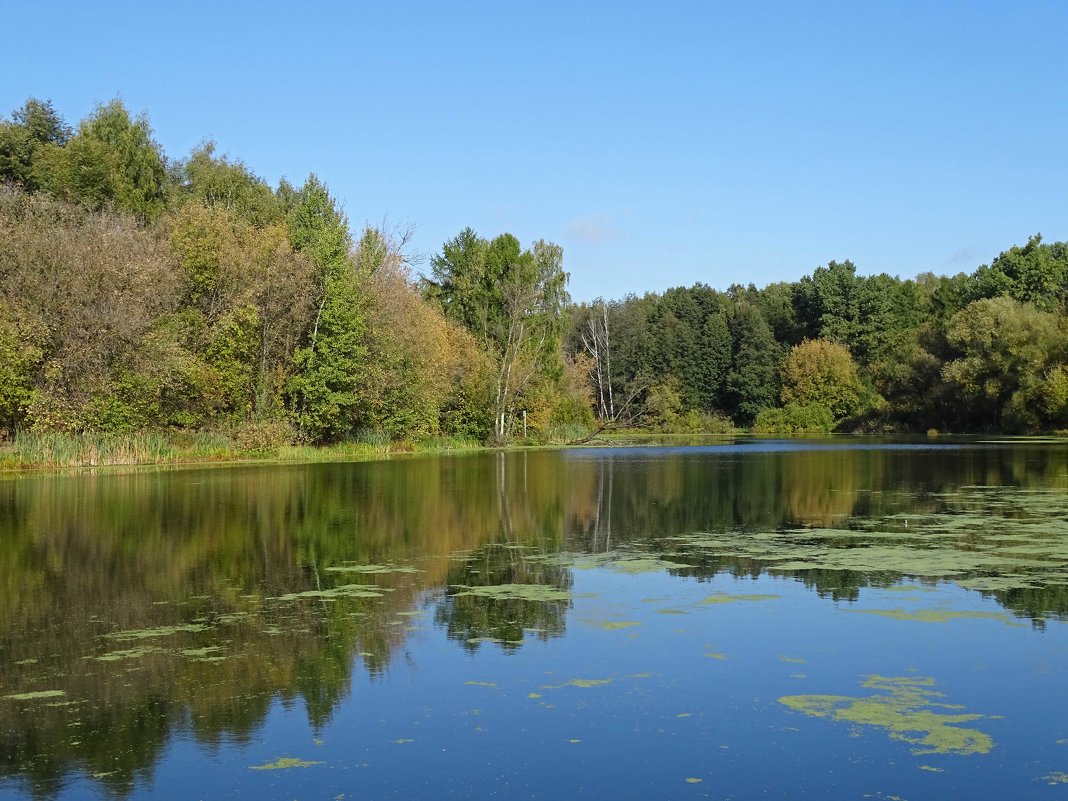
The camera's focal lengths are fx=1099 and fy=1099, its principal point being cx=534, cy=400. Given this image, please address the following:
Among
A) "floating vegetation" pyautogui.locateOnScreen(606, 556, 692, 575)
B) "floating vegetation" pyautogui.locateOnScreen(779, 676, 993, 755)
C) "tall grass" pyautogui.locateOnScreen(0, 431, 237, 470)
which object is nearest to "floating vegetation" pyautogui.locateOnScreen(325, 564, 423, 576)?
"floating vegetation" pyautogui.locateOnScreen(606, 556, 692, 575)

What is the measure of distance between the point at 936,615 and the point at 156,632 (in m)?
7.27

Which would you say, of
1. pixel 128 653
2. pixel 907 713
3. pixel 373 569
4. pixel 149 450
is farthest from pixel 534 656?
pixel 149 450

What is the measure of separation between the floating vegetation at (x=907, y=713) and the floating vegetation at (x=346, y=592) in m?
5.41

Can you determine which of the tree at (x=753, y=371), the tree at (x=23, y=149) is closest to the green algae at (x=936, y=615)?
the tree at (x=23, y=149)

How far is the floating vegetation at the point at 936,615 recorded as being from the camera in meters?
10.3

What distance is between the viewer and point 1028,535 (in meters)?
16.0

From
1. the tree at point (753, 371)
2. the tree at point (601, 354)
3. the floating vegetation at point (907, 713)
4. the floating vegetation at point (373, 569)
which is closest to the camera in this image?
the floating vegetation at point (907, 713)

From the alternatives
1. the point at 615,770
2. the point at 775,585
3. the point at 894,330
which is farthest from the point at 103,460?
the point at 894,330

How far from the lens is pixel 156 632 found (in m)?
9.92

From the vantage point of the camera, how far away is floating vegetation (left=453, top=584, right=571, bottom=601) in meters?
11.6

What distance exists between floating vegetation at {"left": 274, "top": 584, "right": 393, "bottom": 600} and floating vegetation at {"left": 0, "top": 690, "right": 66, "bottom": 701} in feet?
12.3

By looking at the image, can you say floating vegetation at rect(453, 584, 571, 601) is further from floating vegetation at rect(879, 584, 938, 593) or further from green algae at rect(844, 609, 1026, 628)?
floating vegetation at rect(879, 584, 938, 593)

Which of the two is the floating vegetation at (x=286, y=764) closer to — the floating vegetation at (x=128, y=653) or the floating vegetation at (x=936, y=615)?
the floating vegetation at (x=128, y=653)

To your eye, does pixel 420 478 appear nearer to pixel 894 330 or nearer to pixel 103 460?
pixel 103 460
